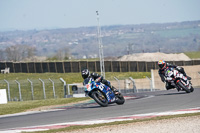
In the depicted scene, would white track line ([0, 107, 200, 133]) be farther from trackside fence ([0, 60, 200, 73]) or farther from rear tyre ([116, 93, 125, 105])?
trackside fence ([0, 60, 200, 73])

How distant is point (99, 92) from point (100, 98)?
0.29 meters

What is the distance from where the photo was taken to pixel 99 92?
1672 cm

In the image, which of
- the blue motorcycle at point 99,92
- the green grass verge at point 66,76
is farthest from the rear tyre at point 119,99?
the green grass verge at point 66,76

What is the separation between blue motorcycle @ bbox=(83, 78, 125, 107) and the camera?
54.2ft

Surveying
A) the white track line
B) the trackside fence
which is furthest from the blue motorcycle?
the trackside fence

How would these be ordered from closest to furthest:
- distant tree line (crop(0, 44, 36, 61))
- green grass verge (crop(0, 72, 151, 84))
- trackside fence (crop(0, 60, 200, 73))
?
green grass verge (crop(0, 72, 151, 84)), trackside fence (crop(0, 60, 200, 73)), distant tree line (crop(0, 44, 36, 61))

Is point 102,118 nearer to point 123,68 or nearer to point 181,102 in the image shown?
point 181,102

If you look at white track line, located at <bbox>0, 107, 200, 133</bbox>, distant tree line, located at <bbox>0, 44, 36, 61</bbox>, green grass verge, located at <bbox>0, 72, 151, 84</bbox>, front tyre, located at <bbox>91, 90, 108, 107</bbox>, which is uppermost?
distant tree line, located at <bbox>0, 44, 36, 61</bbox>

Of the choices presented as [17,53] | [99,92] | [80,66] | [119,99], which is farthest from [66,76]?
[99,92]

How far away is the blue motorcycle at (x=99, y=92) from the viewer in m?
16.5

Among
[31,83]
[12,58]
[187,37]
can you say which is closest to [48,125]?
[31,83]

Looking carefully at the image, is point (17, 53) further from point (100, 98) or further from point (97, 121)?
point (97, 121)

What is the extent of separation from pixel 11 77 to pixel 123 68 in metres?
15.3

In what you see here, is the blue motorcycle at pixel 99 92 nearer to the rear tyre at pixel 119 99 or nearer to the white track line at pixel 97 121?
the rear tyre at pixel 119 99
